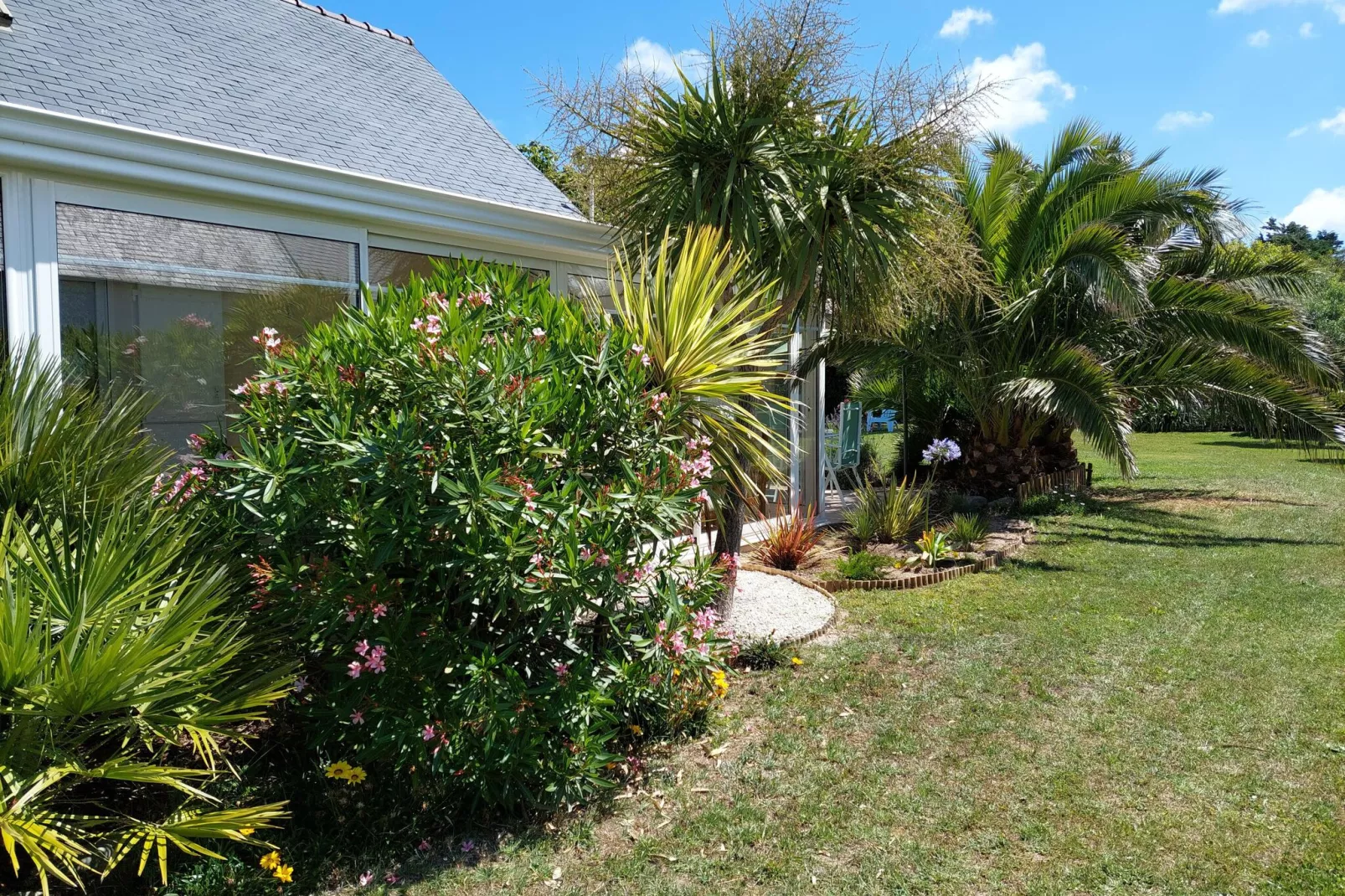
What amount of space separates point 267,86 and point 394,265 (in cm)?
218

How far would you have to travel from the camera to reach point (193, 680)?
10.1 ft

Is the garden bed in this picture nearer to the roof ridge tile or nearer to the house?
the house

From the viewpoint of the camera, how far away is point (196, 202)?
5.32 metres

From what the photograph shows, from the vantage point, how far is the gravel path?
6.52 meters

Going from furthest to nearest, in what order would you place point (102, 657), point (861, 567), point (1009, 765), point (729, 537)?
point (861, 567), point (729, 537), point (1009, 765), point (102, 657)

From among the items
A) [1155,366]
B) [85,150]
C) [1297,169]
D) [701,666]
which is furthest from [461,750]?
[1297,169]

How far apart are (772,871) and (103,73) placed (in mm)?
6358

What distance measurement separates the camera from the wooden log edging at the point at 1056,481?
12.9m

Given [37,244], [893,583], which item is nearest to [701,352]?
[37,244]

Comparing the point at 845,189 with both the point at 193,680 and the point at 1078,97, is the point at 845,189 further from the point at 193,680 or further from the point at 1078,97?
the point at 1078,97

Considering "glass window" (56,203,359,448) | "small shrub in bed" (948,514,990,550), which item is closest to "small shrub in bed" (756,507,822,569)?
"small shrub in bed" (948,514,990,550)

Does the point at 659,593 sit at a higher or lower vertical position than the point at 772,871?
higher

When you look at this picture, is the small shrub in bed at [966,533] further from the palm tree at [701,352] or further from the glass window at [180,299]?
the glass window at [180,299]

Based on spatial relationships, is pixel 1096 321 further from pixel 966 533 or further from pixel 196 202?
pixel 196 202
